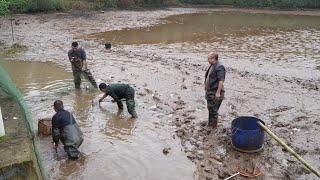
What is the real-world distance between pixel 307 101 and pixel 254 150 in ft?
14.6

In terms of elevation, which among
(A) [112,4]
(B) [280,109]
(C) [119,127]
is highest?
(A) [112,4]

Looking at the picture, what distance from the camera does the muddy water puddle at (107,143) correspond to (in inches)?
323

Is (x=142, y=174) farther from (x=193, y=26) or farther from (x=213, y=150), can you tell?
(x=193, y=26)

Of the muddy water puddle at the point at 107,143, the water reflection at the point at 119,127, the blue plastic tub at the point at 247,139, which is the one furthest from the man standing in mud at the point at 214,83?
the water reflection at the point at 119,127

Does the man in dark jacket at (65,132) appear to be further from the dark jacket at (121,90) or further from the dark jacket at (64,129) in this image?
the dark jacket at (121,90)

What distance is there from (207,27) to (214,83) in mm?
18659

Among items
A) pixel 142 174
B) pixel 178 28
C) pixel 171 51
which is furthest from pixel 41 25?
pixel 142 174

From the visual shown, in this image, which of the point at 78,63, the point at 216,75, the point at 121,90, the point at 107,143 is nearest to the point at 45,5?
the point at 78,63

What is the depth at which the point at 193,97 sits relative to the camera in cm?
1278

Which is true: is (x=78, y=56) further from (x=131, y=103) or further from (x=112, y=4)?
(x=112, y=4)

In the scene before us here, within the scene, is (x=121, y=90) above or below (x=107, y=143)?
above

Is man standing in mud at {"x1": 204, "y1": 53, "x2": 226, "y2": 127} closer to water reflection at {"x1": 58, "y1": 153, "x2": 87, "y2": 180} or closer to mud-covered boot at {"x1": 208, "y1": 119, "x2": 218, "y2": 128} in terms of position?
mud-covered boot at {"x1": 208, "y1": 119, "x2": 218, "y2": 128}

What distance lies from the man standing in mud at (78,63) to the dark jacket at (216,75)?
479 cm

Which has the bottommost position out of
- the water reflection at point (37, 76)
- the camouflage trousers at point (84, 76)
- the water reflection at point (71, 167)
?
the water reflection at point (71, 167)
